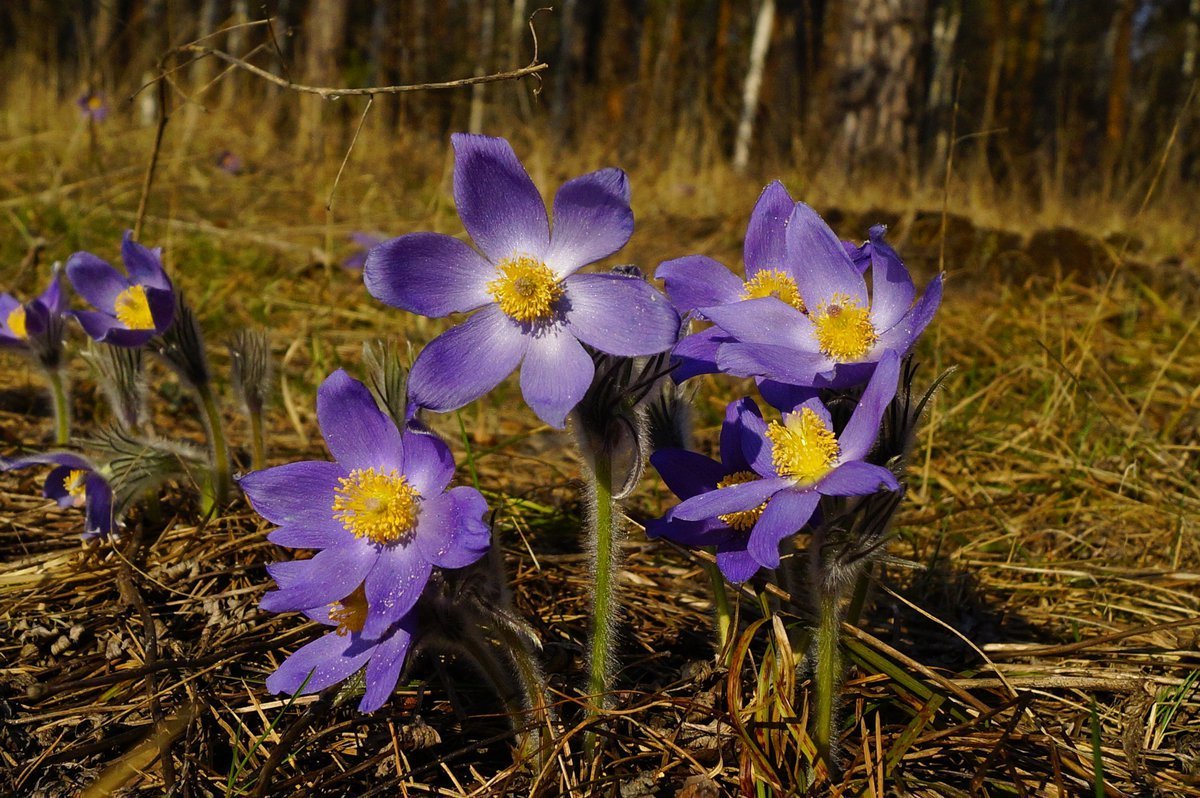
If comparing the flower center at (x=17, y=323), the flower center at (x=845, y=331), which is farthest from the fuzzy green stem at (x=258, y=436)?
the flower center at (x=845, y=331)

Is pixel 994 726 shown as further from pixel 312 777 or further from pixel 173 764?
pixel 173 764

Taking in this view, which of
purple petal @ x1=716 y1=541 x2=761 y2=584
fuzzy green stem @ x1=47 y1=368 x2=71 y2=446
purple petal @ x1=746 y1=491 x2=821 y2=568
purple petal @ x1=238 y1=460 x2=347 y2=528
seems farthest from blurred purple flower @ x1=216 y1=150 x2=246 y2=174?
purple petal @ x1=746 y1=491 x2=821 y2=568

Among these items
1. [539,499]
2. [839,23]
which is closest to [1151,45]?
[839,23]

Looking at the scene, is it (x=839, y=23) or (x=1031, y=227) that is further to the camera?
(x=839, y=23)

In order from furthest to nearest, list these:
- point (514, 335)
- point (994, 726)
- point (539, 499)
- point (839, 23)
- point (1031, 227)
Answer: point (839, 23), point (1031, 227), point (539, 499), point (994, 726), point (514, 335)

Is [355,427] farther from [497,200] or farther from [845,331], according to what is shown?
[845,331]

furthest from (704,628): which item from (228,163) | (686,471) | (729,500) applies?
(228,163)
